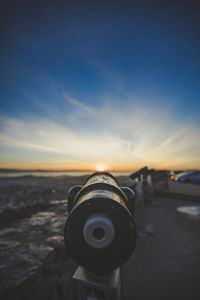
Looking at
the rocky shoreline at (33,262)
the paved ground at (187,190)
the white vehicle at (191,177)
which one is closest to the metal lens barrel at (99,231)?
the rocky shoreline at (33,262)

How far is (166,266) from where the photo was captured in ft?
9.16

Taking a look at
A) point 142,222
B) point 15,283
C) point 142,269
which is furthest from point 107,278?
point 142,222

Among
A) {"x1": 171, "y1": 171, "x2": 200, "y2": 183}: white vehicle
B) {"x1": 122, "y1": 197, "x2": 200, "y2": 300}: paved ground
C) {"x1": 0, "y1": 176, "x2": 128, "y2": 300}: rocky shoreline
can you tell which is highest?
{"x1": 171, "y1": 171, "x2": 200, "y2": 183}: white vehicle

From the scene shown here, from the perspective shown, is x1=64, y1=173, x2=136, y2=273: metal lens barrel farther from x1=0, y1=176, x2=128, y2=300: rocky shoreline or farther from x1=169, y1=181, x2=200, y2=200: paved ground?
x1=169, y1=181, x2=200, y2=200: paved ground

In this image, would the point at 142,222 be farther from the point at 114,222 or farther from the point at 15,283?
the point at 114,222

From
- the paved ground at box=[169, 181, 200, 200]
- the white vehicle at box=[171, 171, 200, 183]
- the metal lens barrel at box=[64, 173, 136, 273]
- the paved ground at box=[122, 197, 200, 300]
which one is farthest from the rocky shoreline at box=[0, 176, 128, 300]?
the white vehicle at box=[171, 171, 200, 183]

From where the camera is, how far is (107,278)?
1280 mm

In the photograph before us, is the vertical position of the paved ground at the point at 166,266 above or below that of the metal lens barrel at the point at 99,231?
below

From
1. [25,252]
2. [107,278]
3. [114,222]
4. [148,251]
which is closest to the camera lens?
[114,222]

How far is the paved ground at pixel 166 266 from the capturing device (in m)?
2.26

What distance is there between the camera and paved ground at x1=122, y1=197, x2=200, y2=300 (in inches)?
89.0

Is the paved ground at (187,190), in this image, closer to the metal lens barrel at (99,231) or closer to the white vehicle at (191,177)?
the white vehicle at (191,177)

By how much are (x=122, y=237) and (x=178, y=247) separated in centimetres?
363

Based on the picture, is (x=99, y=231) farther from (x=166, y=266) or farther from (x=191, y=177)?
(x=191, y=177)
